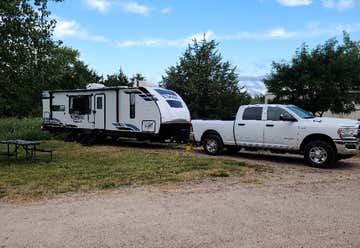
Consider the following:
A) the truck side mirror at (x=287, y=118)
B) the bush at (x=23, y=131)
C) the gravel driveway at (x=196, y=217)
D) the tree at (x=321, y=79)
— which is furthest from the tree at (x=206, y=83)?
the gravel driveway at (x=196, y=217)

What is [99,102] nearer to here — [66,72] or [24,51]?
[66,72]

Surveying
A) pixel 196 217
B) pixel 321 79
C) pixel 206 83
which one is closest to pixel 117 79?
pixel 206 83

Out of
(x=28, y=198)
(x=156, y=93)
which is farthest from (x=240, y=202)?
(x=156, y=93)

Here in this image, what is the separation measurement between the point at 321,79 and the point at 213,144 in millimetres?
7676

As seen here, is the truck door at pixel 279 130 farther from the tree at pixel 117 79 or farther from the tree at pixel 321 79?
the tree at pixel 117 79

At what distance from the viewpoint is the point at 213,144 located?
15.4 m

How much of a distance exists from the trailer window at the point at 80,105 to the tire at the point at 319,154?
1058cm

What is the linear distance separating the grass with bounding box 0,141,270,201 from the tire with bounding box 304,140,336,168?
63.9 inches

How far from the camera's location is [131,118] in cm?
1820

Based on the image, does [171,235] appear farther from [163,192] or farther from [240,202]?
[163,192]

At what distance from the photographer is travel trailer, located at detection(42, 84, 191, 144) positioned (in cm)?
1759

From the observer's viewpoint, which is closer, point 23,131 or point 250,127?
point 250,127

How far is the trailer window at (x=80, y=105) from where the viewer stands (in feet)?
64.5

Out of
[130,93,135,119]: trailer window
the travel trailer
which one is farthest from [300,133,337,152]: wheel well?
[130,93,135,119]: trailer window
